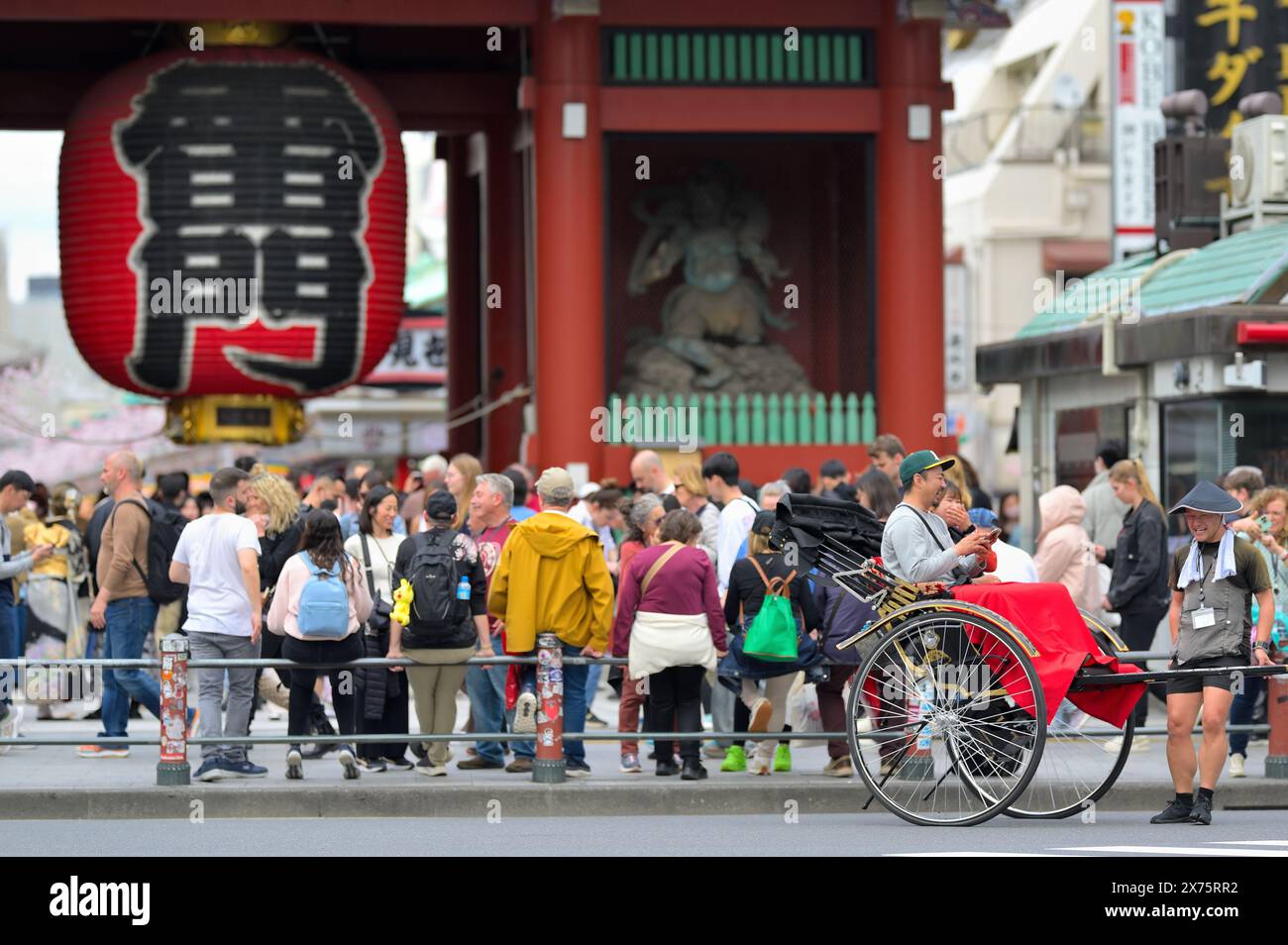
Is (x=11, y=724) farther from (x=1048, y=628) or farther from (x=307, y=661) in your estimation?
(x=1048, y=628)

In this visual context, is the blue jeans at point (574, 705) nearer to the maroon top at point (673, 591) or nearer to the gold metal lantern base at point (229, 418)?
the maroon top at point (673, 591)

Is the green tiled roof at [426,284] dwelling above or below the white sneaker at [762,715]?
above

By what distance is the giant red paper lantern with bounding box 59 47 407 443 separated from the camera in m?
23.4

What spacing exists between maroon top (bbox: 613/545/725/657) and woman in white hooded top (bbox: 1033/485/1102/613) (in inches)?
114

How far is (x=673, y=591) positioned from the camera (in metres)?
12.7

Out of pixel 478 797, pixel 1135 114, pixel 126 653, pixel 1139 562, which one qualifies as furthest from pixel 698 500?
pixel 1135 114

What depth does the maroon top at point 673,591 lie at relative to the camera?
12.7m

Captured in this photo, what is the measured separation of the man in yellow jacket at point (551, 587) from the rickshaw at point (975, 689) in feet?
5.00

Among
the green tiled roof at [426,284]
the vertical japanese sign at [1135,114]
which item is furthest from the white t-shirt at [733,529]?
the green tiled roof at [426,284]

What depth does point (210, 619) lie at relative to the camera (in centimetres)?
1305

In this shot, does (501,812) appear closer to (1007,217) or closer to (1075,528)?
(1075,528)

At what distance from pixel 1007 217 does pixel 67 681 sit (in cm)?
3170

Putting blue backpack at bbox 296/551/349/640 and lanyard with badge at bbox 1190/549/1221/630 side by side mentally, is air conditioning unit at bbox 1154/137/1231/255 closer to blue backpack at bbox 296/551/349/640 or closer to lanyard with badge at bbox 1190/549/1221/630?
lanyard with badge at bbox 1190/549/1221/630

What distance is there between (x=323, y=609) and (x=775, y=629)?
8.13 ft
